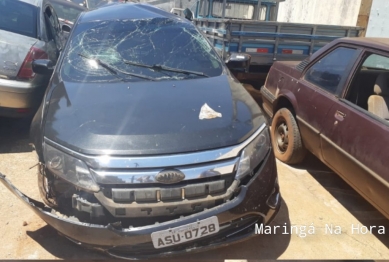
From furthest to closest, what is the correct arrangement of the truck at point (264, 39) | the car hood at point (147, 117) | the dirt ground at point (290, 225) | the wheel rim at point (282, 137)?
the truck at point (264, 39)
the wheel rim at point (282, 137)
the dirt ground at point (290, 225)
the car hood at point (147, 117)

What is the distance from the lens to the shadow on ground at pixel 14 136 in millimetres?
4027

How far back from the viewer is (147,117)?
7.79ft

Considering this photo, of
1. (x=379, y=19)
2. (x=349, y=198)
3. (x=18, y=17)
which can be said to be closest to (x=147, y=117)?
(x=349, y=198)

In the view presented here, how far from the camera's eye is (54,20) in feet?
18.8

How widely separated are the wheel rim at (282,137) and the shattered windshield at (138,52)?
1247 mm

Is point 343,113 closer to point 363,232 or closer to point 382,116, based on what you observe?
point 382,116

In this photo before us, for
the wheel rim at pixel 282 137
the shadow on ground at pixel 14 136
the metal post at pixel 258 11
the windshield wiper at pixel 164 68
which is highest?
the metal post at pixel 258 11

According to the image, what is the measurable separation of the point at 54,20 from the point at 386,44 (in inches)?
198

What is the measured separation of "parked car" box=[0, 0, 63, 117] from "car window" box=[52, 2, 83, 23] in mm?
4969

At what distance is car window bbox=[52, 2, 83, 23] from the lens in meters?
9.18

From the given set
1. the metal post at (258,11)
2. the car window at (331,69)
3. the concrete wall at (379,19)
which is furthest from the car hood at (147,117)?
the concrete wall at (379,19)

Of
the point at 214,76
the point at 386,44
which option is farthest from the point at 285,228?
the point at 386,44

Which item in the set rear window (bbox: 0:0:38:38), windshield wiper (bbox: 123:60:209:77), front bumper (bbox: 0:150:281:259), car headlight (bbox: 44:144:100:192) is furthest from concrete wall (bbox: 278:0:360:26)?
car headlight (bbox: 44:144:100:192)

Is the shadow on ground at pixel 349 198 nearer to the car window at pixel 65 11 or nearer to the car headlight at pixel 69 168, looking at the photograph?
the car headlight at pixel 69 168
